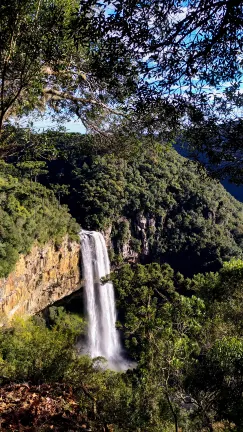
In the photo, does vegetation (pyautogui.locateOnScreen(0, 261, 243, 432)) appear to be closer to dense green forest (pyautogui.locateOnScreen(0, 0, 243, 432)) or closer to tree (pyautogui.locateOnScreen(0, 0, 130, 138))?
dense green forest (pyautogui.locateOnScreen(0, 0, 243, 432))

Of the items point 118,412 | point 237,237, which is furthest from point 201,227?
point 118,412

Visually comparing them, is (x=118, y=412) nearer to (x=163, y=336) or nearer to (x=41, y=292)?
(x=163, y=336)

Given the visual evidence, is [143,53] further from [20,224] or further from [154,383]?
[20,224]

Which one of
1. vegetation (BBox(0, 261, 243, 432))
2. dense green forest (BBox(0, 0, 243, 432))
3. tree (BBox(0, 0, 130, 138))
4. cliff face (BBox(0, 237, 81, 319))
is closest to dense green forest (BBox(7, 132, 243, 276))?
cliff face (BBox(0, 237, 81, 319))

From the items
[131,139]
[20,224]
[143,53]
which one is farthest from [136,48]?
[20,224]

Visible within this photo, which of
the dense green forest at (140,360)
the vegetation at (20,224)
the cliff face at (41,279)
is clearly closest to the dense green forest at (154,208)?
the cliff face at (41,279)

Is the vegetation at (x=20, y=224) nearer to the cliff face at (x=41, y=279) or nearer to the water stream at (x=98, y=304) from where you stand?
the cliff face at (x=41, y=279)
